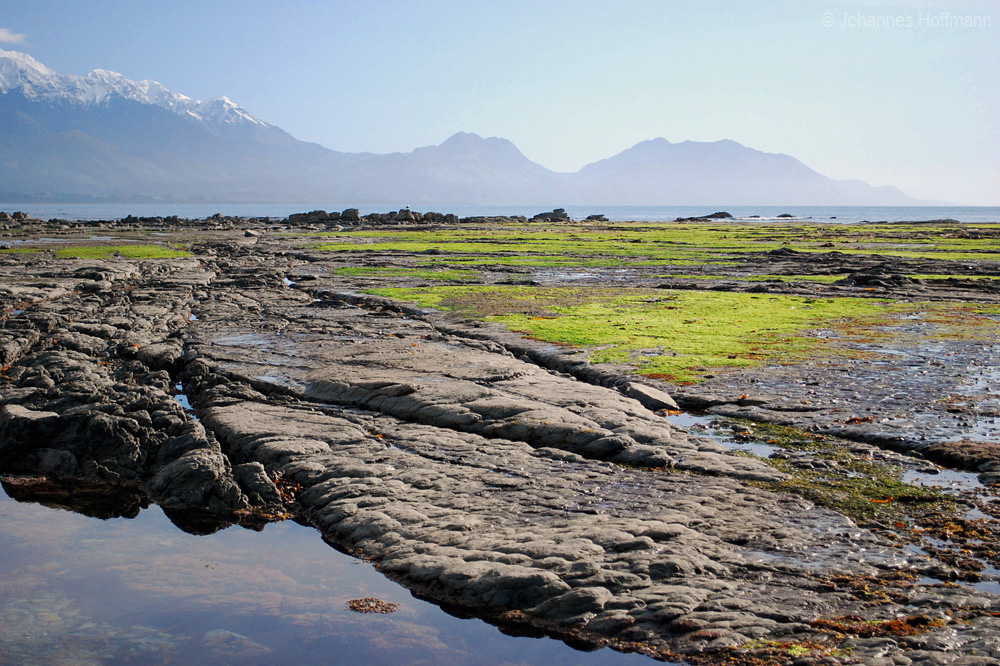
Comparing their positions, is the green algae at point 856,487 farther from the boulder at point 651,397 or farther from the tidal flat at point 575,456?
the boulder at point 651,397

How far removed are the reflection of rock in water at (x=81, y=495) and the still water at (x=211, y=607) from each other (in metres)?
0.45

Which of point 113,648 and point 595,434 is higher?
point 595,434

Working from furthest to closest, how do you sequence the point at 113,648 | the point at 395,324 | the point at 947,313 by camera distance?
the point at 947,313 → the point at 395,324 → the point at 113,648

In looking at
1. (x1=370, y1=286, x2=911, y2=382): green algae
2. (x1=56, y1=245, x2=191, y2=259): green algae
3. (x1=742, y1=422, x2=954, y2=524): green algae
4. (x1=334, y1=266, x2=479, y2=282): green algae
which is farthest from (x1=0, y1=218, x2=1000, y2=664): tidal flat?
(x1=56, y1=245, x2=191, y2=259): green algae

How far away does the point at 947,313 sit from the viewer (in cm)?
2797

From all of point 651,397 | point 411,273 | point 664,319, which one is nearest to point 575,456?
point 651,397

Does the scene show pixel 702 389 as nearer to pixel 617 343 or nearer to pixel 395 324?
pixel 617 343

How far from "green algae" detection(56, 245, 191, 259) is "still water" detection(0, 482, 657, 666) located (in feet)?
136

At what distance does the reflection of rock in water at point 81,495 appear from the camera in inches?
434

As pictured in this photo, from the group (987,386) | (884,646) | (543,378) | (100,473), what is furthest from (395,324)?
(884,646)

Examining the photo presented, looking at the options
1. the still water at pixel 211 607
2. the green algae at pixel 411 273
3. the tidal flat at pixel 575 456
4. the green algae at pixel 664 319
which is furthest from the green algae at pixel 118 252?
the still water at pixel 211 607

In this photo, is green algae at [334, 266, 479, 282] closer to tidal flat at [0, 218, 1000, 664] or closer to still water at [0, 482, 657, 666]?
tidal flat at [0, 218, 1000, 664]

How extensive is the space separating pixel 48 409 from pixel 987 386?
64.0ft

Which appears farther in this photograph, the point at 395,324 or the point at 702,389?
the point at 395,324
